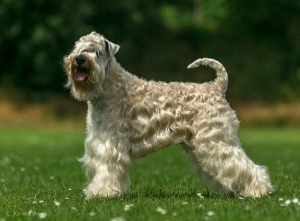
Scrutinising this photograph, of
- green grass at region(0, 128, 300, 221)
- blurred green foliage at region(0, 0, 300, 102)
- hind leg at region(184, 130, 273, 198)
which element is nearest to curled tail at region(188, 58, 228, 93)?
hind leg at region(184, 130, 273, 198)

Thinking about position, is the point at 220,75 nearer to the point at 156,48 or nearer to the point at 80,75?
the point at 80,75

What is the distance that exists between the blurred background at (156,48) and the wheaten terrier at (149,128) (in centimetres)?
2542

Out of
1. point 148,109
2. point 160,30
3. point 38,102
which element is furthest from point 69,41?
point 148,109

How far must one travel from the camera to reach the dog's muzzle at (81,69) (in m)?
8.84

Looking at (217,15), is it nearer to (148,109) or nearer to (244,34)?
(244,34)

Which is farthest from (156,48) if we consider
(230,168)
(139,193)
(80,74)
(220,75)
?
(80,74)

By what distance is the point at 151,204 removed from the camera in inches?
330

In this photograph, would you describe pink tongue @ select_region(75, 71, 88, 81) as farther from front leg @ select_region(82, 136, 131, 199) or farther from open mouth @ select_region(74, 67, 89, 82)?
front leg @ select_region(82, 136, 131, 199)

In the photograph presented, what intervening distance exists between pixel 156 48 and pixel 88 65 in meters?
33.7

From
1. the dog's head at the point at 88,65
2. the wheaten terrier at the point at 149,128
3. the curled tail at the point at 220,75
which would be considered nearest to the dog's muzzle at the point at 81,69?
the dog's head at the point at 88,65

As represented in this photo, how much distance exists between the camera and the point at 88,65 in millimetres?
8883

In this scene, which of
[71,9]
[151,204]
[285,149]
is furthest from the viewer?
[71,9]

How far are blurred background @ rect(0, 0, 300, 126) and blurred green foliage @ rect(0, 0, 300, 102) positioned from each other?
0.06 m

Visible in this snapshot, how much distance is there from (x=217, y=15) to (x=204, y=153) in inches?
1534
